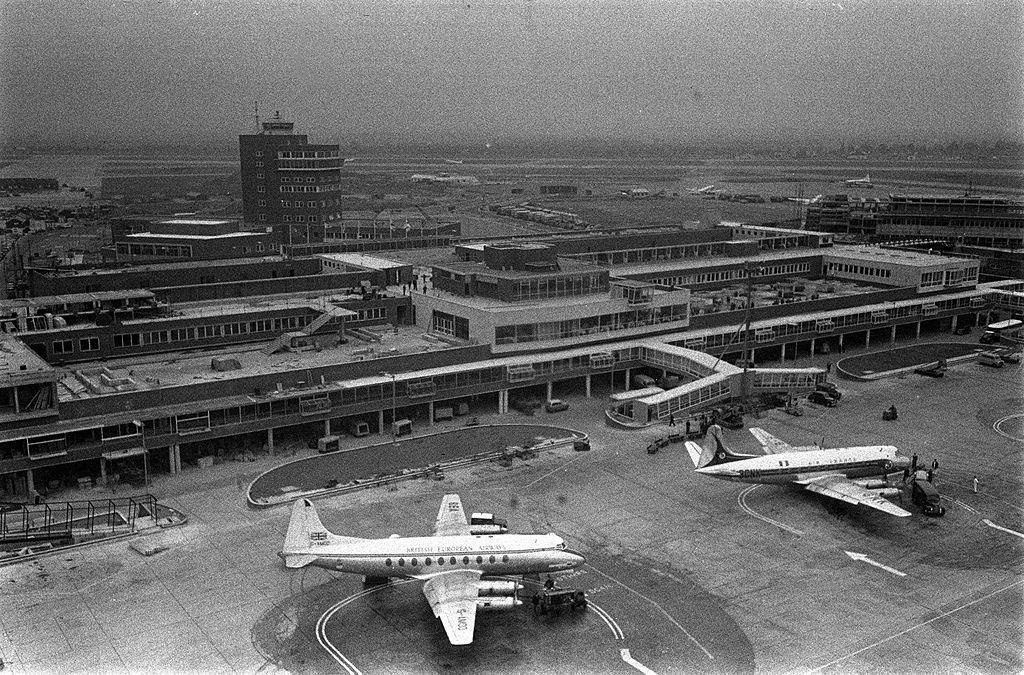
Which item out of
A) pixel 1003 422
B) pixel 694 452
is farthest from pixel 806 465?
pixel 1003 422

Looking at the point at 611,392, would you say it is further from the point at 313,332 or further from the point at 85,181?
the point at 85,181

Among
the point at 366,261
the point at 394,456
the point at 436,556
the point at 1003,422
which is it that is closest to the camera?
the point at 436,556

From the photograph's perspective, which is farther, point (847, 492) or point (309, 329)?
point (309, 329)

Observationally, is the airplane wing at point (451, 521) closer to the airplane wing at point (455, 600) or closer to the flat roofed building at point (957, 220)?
the airplane wing at point (455, 600)

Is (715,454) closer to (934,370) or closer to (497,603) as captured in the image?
(497,603)

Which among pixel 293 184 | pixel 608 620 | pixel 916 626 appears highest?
pixel 293 184

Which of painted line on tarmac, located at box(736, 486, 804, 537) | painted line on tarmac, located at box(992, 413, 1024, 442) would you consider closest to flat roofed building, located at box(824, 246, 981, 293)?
painted line on tarmac, located at box(992, 413, 1024, 442)

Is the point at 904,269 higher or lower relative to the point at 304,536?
higher
